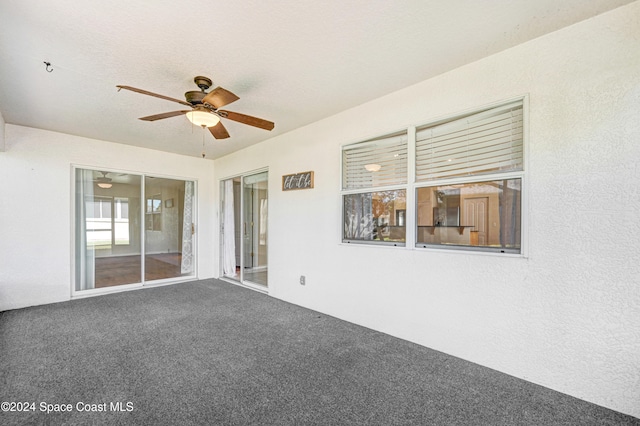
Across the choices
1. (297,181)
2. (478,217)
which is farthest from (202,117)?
(478,217)

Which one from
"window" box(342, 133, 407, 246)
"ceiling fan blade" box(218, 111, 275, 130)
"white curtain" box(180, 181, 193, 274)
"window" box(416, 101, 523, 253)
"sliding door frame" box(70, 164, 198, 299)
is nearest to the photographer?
"window" box(416, 101, 523, 253)

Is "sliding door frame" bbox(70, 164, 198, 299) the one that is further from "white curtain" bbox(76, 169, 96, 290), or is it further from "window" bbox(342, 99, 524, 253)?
"window" bbox(342, 99, 524, 253)

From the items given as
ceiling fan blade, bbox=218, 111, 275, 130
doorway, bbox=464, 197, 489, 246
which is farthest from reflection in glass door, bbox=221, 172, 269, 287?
doorway, bbox=464, 197, 489, 246

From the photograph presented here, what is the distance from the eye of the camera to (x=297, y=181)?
13.2 ft

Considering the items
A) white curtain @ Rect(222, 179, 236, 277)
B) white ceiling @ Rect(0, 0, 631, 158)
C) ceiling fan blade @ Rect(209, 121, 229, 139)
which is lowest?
white curtain @ Rect(222, 179, 236, 277)

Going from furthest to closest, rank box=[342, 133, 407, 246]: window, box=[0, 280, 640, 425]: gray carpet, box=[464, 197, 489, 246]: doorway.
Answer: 1. box=[342, 133, 407, 246]: window
2. box=[464, 197, 489, 246]: doorway
3. box=[0, 280, 640, 425]: gray carpet

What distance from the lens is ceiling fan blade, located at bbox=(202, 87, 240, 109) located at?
2.23 m

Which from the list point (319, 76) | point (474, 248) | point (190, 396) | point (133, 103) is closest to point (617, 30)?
point (474, 248)

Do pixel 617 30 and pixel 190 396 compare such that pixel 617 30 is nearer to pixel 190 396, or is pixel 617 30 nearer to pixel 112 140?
pixel 190 396

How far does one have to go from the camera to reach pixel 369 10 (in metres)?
1.81

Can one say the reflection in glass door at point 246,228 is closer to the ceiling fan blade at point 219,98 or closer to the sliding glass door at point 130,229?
the sliding glass door at point 130,229

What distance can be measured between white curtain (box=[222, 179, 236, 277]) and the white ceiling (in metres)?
2.61

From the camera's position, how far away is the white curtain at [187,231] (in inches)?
223

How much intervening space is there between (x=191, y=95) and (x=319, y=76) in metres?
1.16
